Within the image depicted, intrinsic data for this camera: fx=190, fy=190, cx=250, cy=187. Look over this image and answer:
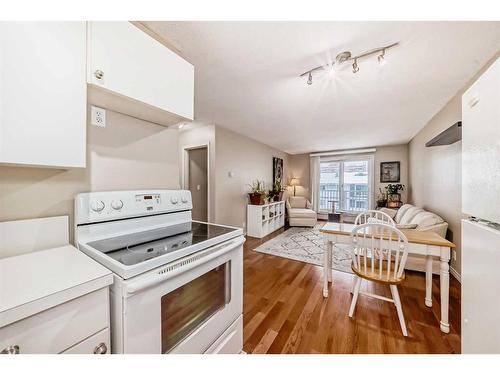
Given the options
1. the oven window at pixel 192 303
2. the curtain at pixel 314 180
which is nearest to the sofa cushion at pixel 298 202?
the curtain at pixel 314 180

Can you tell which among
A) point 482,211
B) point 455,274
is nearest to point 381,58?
point 482,211

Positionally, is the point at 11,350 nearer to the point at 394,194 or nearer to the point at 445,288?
the point at 445,288

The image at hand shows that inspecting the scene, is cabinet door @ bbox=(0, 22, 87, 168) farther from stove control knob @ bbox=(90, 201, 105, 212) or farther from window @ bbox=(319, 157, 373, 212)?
window @ bbox=(319, 157, 373, 212)

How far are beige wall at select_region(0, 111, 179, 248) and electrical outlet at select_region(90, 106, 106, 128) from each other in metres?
0.03

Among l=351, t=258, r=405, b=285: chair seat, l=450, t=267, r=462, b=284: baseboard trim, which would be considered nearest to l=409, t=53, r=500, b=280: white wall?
l=450, t=267, r=462, b=284: baseboard trim

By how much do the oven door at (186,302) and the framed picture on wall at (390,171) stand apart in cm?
575

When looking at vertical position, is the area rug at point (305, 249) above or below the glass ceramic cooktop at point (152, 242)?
below

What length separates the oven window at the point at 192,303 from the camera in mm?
825

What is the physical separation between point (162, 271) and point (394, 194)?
5.91 m

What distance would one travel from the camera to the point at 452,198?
253 centimetres

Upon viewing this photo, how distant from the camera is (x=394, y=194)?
498cm

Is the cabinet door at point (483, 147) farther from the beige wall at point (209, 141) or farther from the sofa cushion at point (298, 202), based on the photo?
the sofa cushion at point (298, 202)

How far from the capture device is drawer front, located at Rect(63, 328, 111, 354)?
60cm
